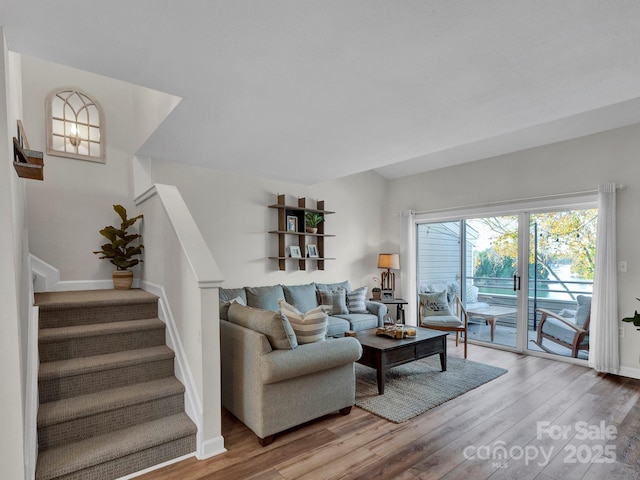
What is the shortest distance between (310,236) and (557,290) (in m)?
3.39

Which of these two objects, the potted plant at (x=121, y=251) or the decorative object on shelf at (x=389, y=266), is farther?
the decorative object on shelf at (x=389, y=266)

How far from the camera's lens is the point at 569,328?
4.12 meters

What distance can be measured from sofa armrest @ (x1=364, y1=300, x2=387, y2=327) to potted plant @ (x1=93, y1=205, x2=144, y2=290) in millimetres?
3187

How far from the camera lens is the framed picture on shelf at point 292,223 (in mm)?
4824

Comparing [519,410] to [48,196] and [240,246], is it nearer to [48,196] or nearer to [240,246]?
[240,246]

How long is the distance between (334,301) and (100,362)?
304 centimetres

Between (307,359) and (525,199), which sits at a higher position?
(525,199)

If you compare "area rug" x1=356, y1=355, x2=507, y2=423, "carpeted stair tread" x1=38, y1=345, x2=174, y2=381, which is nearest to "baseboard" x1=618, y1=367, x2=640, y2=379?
"area rug" x1=356, y1=355, x2=507, y2=423

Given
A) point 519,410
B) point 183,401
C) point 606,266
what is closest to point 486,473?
point 519,410

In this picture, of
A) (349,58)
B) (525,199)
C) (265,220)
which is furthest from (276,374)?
(525,199)

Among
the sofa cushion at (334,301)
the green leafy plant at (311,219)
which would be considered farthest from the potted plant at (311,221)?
the sofa cushion at (334,301)

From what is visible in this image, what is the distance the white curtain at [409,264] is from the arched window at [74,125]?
4454 millimetres

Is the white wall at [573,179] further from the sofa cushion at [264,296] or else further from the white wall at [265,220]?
the sofa cushion at [264,296]

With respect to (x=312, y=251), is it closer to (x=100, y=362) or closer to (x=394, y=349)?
(x=394, y=349)
